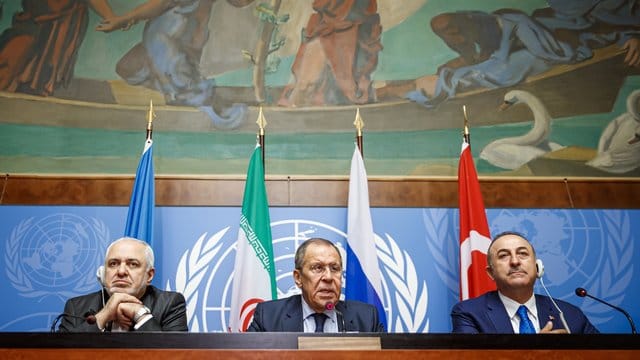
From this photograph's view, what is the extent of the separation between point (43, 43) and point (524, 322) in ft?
14.3

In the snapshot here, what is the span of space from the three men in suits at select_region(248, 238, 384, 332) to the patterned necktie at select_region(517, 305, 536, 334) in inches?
30.8

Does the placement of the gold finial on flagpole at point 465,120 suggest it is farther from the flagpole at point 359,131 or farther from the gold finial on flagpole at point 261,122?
the gold finial on flagpole at point 261,122

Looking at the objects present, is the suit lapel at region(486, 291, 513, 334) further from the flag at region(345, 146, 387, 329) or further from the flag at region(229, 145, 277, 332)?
the flag at region(229, 145, 277, 332)

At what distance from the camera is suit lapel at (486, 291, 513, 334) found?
11.8 ft

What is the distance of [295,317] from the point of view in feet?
12.1

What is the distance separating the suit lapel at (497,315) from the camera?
3.59 metres

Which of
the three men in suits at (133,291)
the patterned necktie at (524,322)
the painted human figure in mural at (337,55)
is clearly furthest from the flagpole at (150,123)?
the patterned necktie at (524,322)

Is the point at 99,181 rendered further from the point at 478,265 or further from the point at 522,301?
the point at 522,301

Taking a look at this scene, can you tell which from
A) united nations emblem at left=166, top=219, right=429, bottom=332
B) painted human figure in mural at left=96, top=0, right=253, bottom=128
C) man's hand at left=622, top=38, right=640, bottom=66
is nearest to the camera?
united nations emblem at left=166, top=219, right=429, bottom=332

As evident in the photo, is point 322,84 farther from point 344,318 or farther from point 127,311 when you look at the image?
point 127,311

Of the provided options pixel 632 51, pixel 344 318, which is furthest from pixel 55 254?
pixel 632 51

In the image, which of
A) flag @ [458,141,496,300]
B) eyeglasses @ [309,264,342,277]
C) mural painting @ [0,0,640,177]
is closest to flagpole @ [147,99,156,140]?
mural painting @ [0,0,640,177]

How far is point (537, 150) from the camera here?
547 cm

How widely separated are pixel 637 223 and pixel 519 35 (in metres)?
1.83
